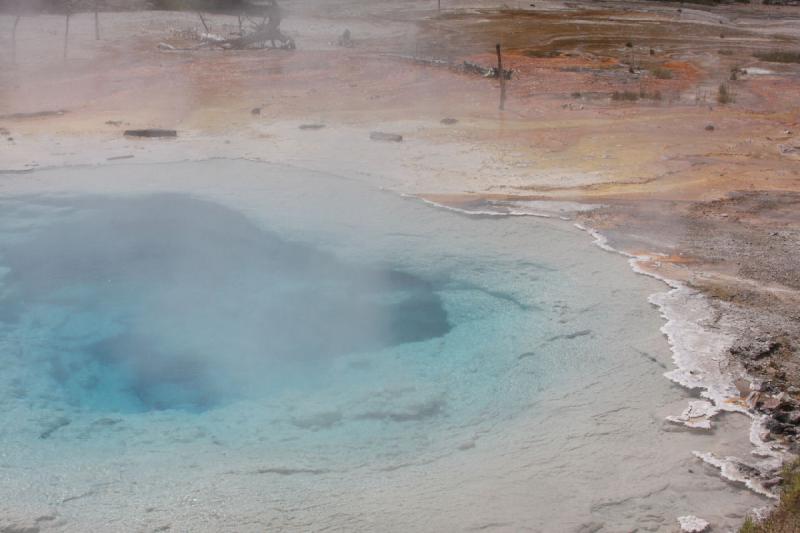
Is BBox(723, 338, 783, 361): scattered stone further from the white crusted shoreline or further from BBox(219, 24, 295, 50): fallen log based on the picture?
BBox(219, 24, 295, 50): fallen log

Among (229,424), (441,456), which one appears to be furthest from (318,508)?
(229,424)

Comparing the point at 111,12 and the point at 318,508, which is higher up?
the point at 111,12

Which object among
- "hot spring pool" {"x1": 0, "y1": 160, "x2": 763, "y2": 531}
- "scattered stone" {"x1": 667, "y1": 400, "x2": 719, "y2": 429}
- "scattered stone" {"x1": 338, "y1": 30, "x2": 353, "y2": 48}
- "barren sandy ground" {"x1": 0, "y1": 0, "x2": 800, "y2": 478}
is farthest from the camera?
"scattered stone" {"x1": 338, "y1": 30, "x2": 353, "y2": 48}

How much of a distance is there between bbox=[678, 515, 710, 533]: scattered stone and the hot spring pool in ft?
0.17

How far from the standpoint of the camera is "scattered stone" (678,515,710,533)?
3488 mm

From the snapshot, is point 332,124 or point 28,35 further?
point 28,35

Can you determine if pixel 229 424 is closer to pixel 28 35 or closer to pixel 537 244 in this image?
pixel 537 244

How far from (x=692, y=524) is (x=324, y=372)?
2267 mm

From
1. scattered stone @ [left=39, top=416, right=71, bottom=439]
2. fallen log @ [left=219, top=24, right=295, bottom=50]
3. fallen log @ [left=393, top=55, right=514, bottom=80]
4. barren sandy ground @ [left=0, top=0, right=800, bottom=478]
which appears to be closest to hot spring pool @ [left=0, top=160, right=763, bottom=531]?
scattered stone @ [left=39, top=416, right=71, bottom=439]

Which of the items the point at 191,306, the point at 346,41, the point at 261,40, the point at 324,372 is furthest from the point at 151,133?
the point at 346,41

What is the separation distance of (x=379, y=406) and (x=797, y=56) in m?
16.5

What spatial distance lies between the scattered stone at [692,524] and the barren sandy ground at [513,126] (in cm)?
85

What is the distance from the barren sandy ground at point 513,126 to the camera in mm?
6668

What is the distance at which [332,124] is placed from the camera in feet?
35.0
